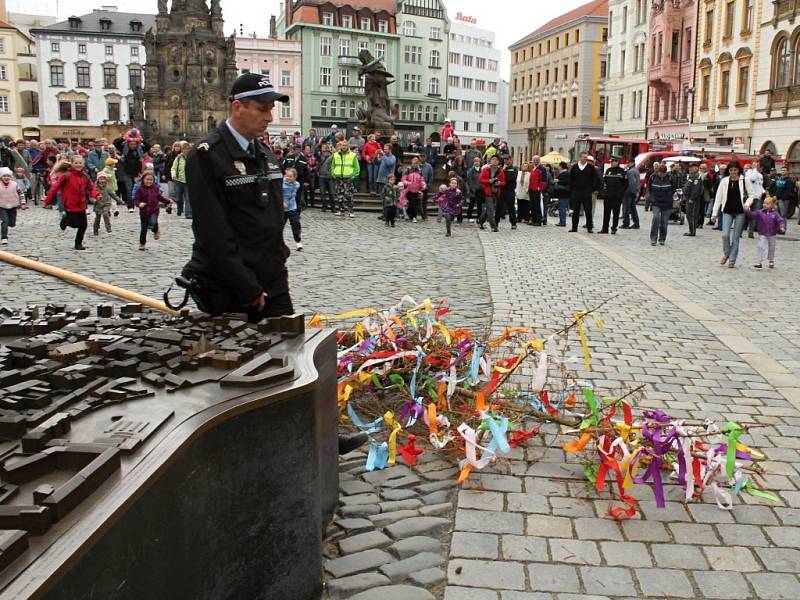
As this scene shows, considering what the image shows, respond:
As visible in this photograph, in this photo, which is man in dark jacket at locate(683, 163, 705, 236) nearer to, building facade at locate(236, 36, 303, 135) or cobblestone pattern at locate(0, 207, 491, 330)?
cobblestone pattern at locate(0, 207, 491, 330)

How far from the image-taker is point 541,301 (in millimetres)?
10906

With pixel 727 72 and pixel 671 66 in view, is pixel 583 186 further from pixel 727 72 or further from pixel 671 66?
pixel 671 66

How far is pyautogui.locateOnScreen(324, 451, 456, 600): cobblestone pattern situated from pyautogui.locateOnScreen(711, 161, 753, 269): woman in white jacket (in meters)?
12.1

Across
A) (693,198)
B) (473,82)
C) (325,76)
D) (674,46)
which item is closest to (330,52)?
(325,76)

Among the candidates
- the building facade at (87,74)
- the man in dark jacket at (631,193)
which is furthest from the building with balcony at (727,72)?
the building facade at (87,74)

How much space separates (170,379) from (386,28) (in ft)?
332

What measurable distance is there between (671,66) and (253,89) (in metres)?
59.5

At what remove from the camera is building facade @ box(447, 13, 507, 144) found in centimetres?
11700

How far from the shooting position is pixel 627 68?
68.3 metres

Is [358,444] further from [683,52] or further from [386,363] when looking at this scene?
[683,52]

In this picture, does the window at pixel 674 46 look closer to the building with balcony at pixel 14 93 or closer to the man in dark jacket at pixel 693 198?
the man in dark jacket at pixel 693 198

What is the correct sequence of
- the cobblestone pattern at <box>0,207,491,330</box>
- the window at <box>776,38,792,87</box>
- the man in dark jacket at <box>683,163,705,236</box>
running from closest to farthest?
1. the cobblestone pattern at <box>0,207,491,330</box>
2. the man in dark jacket at <box>683,163,705,236</box>
3. the window at <box>776,38,792,87</box>

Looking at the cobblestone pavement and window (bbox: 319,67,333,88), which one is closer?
the cobblestone pavement

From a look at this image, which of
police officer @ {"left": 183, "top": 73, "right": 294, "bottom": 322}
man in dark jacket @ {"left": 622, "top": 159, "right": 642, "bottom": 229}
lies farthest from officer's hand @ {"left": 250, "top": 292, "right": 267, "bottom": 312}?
man in dark jacket @ {"left": 622, "top": 159, "right": 642, "bottom": 229}
